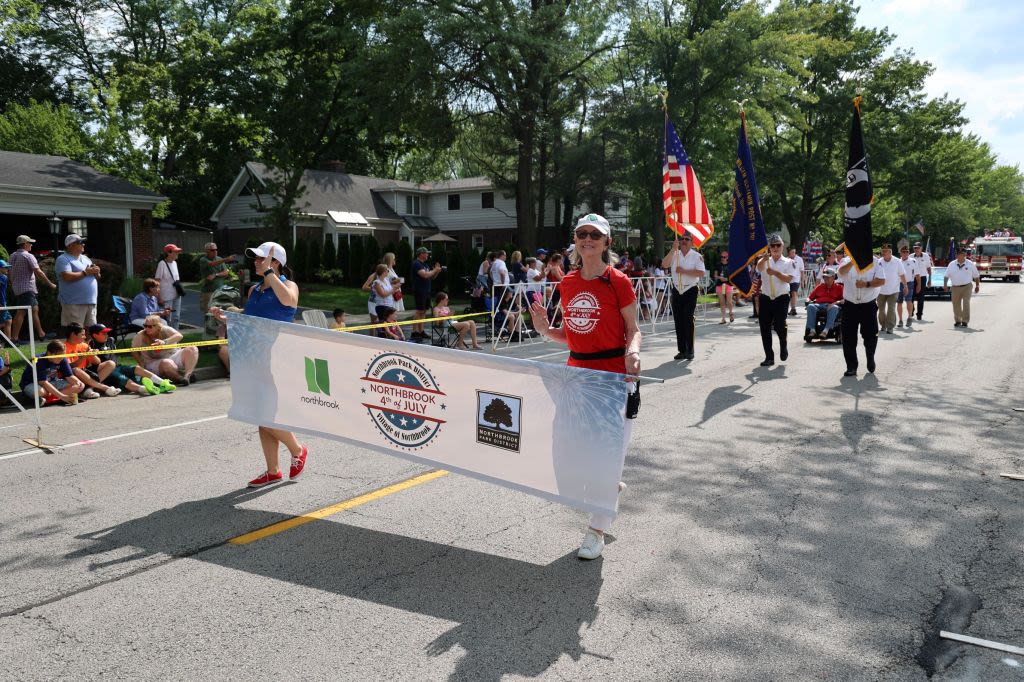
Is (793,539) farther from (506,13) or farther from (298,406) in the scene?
(506,13)

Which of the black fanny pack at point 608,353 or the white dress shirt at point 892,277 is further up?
the white dress shirt at point 892,277

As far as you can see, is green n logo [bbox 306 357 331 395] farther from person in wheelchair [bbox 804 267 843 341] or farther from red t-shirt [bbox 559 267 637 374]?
person in wheelchair [bbox 804 267 843 341]

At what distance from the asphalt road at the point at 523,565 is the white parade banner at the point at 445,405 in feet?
1.65

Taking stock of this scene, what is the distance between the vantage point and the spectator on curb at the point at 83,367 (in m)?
11.1

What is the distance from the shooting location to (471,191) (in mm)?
51156

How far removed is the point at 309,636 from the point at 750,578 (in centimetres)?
247

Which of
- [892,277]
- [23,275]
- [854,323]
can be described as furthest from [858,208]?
[23,275]

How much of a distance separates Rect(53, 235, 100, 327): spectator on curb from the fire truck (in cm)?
5300

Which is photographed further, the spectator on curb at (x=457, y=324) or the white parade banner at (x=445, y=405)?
the spectator on curb at (x=457, y=324)

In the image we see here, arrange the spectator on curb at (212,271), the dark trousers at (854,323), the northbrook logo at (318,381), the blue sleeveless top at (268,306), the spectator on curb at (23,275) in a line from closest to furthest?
the northbrook logo at (318,381) < the blue sleeveless top at (268,306) < the dark trousers at (854,323) < the spectator on curb at (23,275) < the spectator on curb at (212,271)

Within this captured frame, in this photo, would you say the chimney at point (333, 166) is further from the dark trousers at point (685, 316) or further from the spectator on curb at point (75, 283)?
the dark trousers at point (685, 316)

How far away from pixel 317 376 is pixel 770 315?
8823 millimetres

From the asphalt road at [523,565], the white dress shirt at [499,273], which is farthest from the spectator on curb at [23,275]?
the white dress shirt at [499,273]

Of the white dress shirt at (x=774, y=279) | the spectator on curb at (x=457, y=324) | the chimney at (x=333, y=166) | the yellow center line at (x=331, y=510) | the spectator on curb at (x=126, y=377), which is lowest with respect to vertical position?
the yellow center line at (x=331, y=510)
